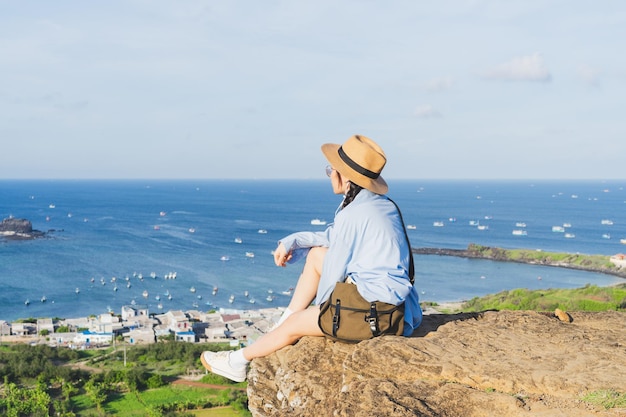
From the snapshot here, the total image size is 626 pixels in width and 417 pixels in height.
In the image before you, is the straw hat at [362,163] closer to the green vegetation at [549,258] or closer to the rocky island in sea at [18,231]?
the green vegetation at [549,258]

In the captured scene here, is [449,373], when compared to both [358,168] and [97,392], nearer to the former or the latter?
[358,168]

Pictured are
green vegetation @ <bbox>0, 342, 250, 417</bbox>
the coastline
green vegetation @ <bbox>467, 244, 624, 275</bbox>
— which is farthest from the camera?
green vegetation @ <bbox>467, 244, 624, 275</bbox>

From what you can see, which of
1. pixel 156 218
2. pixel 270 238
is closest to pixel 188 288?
pixel 270 238

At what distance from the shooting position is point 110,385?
52.6ft

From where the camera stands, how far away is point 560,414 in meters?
2.52

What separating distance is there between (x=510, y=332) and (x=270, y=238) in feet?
171

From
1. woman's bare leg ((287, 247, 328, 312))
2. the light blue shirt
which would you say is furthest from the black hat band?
woman's bare leg ((287, 247, 328, 312))

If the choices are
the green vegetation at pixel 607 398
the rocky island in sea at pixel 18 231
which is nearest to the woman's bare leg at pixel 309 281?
the green vegetation at pixel 607 398

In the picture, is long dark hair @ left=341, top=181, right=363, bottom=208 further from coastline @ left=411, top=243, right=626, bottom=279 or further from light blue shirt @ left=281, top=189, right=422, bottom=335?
coastline @ left=411, top=243, right=626, bottom=279

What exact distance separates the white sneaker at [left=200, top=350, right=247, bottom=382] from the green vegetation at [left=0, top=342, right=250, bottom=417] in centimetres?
1095

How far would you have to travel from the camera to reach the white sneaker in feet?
12.0

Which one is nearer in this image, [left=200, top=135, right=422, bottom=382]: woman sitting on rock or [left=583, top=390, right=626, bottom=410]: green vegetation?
[left=583, top=390, right=626, bottom=410]: green vegetation

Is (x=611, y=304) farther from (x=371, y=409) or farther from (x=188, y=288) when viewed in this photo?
(x=188, y=288)

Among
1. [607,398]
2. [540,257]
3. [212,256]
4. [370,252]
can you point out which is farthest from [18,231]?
[607,398]
